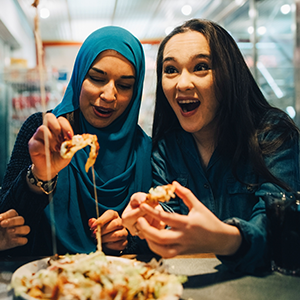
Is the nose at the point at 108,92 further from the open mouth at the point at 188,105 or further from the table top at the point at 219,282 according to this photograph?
the table top at the point at 219,282

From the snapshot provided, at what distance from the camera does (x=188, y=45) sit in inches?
42.9

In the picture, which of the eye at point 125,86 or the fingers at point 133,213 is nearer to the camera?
the fingers at point 133,213

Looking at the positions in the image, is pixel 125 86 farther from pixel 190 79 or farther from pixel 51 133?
pixel 51 133

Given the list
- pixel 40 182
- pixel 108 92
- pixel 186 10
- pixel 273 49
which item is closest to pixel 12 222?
pixel 40 182

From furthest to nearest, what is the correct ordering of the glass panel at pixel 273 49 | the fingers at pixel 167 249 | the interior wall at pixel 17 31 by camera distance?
the glass panel at pixel 273 49 → the interior wall at pixel 17 31 → the fingers at pixel 167 249

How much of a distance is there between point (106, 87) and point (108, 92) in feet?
0.07

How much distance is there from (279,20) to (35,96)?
8.69 ft

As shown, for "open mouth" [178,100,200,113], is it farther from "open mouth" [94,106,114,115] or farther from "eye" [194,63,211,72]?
"open mouth" [94,106,114,115]

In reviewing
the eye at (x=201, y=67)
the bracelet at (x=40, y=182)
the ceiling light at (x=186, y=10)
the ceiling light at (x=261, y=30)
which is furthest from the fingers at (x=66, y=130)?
the ceiling light at (x=261, y=30)

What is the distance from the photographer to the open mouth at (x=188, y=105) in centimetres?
110

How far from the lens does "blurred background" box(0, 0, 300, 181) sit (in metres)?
2.16

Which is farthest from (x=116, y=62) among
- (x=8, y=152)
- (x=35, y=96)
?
(x=35, y=96)

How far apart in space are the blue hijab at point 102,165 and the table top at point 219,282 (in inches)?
9.5

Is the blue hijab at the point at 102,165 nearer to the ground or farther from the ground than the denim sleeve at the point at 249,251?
farther from the ground
